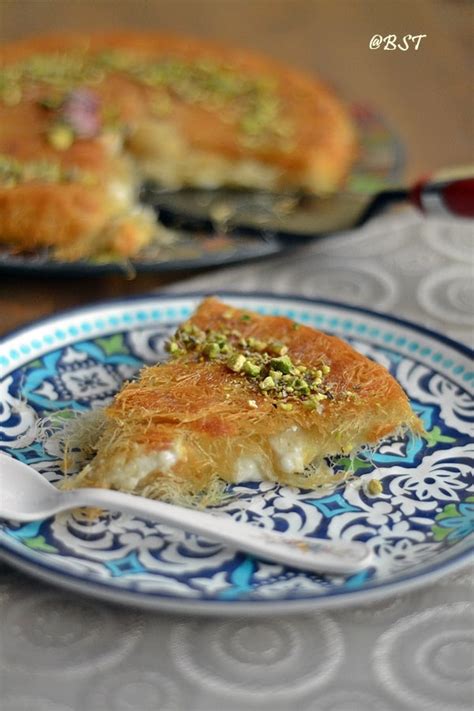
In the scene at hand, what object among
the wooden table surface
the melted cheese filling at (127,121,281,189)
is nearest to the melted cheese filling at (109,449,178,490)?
the melted cheese filling at (127,121,281,189)

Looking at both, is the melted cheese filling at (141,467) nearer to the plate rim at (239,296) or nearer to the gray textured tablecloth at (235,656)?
the gray textured tablecloth at (235,656)

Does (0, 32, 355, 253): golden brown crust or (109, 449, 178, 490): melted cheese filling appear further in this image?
(0, 32, 355, 253): golden brown crust

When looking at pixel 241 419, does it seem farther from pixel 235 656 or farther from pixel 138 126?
pixel 138 126

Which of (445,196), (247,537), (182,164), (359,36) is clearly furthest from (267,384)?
(359,36)

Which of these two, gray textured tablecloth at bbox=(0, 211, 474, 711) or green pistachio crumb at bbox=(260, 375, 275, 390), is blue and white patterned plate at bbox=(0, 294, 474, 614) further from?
green pistachio crumb at bbox=(260, 375, 275, 390)

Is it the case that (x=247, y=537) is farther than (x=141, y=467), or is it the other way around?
(x=141, y=467)

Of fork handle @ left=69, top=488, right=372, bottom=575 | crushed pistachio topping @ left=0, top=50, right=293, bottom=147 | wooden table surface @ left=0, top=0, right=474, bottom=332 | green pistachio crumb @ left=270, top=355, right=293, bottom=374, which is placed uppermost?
wooden table surface @ left=0, top=0, right=474, bottom=332

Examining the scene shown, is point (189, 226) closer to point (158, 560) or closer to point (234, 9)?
point (158, 560)

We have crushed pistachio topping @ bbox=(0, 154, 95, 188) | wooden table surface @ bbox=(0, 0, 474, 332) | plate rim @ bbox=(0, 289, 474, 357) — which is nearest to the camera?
plate rim @ bbox=(0, 289, 474, 357)
